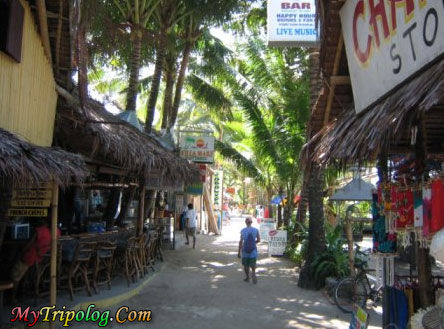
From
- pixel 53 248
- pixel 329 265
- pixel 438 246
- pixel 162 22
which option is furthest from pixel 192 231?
pixel 438 246

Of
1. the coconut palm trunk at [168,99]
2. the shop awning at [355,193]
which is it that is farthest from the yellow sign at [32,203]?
the coconut palm trunk at [168,99]

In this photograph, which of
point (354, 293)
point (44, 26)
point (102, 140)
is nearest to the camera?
point (44, 26)

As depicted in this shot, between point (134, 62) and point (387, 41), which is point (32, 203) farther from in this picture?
point (134, 62)

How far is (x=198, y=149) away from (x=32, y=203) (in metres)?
9.65

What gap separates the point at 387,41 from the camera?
4.12m

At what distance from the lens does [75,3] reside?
24.1 feet

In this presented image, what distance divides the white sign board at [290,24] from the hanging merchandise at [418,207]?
3.91 metres

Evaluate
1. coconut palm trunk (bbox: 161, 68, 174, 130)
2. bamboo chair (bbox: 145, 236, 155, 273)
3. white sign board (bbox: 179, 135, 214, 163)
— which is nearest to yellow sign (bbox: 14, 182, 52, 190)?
bamboo chair (bbox: 145, 236, 155, 273)

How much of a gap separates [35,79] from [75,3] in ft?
4.45

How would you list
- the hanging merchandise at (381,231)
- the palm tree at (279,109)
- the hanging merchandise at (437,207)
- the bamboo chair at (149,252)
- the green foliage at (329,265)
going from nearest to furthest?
1. the hanging merchandise at (437,207)
2. the hanging merchandise at (381,231)
3. the green foliage at (329,265)
4. the bamboo chair at (149,252)
5. the palm tree at (279,109)

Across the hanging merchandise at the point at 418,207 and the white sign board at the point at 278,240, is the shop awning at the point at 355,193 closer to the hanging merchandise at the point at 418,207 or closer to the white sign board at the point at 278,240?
the white sign board at the point at 278,240

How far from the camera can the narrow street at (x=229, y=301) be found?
7469mm

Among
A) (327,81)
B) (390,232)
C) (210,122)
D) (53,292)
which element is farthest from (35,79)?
(210,122)

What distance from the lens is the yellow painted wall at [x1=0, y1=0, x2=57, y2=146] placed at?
6484 mm
